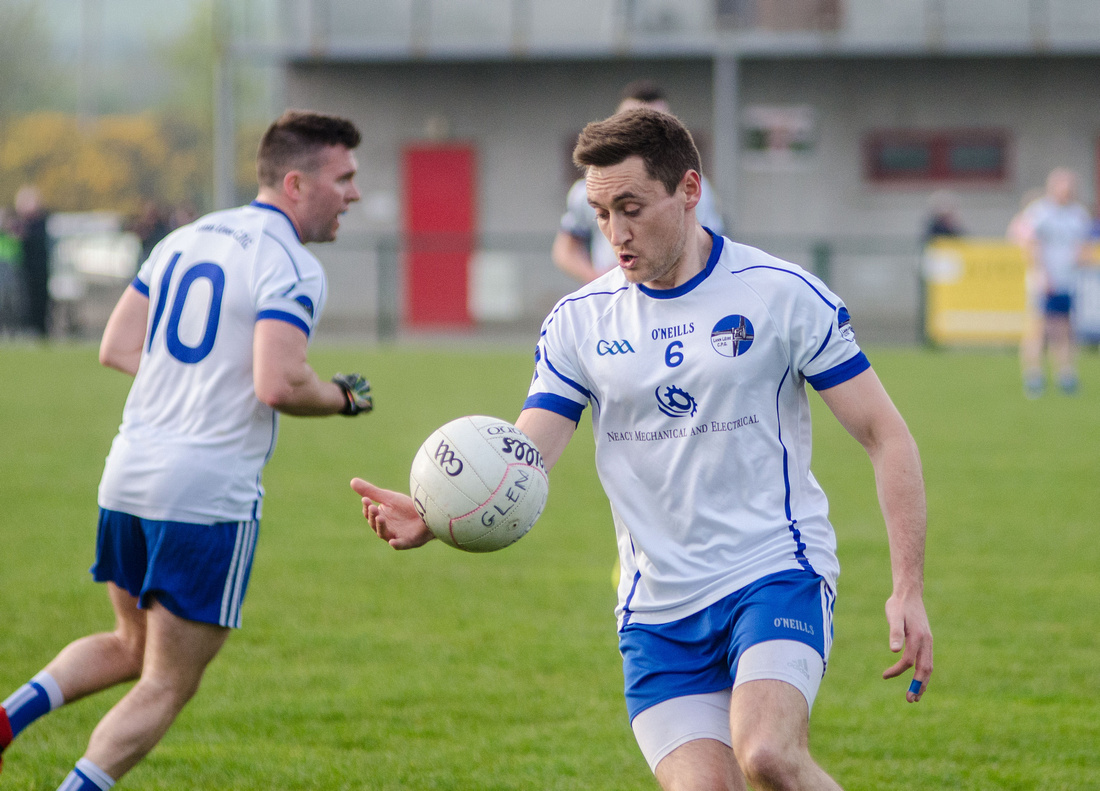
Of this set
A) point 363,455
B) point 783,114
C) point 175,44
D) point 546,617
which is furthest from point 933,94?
point 175,44

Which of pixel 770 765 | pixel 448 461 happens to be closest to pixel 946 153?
pixel 448 461

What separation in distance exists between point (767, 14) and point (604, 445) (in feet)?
78.8

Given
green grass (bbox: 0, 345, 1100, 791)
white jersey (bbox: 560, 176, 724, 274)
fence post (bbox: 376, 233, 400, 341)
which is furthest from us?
fence post (bbox: 376, 233, 400, 341)

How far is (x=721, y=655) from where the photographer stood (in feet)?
10.8

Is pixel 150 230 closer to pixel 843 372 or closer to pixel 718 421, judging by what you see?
pixel 718 421

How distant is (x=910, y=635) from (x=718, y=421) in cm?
70

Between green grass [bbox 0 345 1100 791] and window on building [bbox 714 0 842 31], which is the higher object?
window on building [bbox 714 0 842 31]

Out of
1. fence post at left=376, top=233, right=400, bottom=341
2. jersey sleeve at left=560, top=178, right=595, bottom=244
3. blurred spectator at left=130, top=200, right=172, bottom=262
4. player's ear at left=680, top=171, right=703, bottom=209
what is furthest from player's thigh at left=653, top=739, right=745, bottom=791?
blurred spectator at left=130, top=200, right=172, bottom=262

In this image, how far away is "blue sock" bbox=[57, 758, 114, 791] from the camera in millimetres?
3791

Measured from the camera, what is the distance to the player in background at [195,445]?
3885mm

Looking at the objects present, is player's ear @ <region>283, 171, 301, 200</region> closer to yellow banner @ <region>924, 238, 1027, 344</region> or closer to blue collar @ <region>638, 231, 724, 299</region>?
blue collar @ <region>638, 231, 724, 299</region>

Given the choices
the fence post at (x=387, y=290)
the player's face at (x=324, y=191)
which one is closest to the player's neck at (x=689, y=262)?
the player's face at (x=324, y=191)

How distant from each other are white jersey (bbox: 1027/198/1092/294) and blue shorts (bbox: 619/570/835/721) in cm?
1432

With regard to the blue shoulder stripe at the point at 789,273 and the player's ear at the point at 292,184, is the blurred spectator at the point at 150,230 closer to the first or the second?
the player's ear at the point at 292,184
